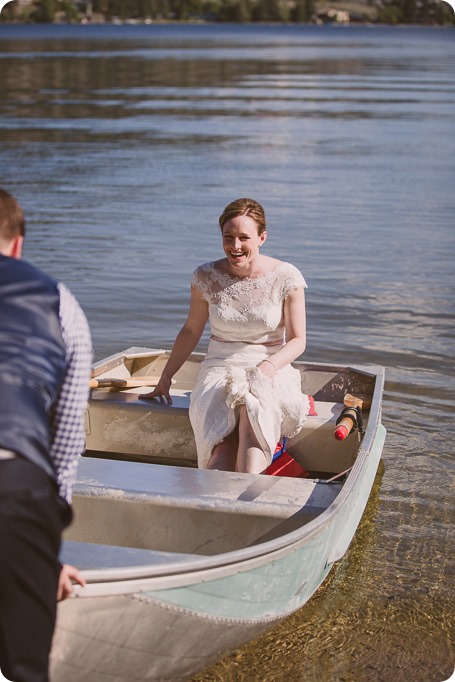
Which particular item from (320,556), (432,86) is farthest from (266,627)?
(432,86)

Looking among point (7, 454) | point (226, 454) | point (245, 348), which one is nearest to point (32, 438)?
point (7, 454)

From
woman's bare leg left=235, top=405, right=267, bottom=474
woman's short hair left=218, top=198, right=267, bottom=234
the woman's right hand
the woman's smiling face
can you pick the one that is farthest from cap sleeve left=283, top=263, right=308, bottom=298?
the woman's right hand

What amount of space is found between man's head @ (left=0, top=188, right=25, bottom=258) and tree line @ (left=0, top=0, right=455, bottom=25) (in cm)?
11877

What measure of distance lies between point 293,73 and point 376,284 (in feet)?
141

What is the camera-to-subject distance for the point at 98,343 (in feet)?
33.1

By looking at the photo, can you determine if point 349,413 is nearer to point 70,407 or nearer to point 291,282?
point 291,282

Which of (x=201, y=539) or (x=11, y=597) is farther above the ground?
(x=11, y=597)

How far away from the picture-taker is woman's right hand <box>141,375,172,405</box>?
6.19m

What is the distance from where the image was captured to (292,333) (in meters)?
5.72

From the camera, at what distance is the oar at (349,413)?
5.61 m

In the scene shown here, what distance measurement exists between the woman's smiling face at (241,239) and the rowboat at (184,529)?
0.99m

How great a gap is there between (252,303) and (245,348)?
0.24m

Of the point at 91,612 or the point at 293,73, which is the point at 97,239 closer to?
the point at 91,612

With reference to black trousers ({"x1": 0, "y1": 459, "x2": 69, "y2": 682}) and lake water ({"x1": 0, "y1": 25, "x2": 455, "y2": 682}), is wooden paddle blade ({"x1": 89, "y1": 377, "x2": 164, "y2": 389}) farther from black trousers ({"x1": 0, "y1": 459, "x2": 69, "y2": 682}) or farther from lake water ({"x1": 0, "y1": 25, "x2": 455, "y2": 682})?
black trousers ({"x1": 0, "y1": 459, "x2": 69, "y2": 682})
